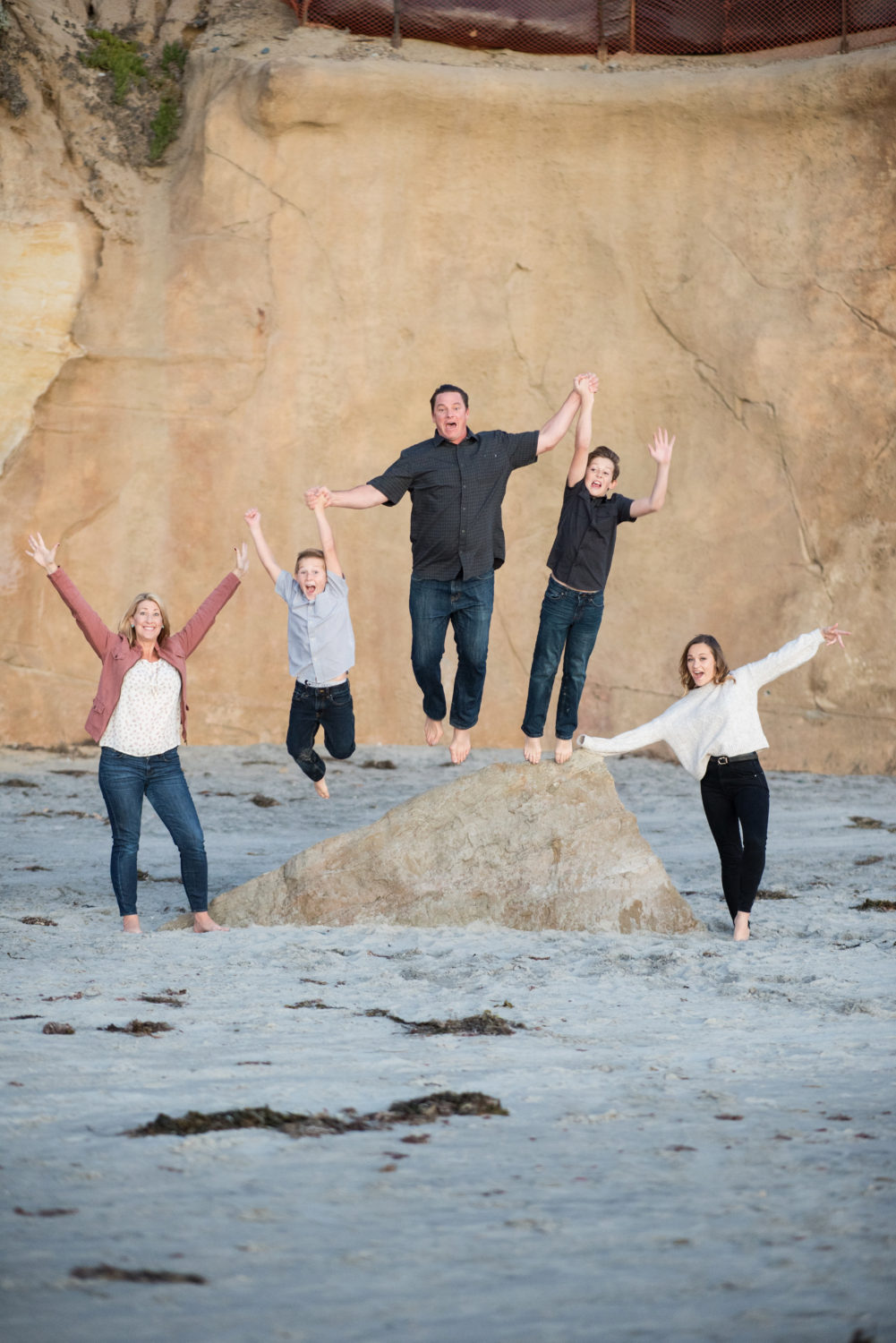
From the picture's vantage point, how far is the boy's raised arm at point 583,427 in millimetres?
7195

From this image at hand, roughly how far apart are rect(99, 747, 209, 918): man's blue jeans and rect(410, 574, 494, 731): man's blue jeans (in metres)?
1.43

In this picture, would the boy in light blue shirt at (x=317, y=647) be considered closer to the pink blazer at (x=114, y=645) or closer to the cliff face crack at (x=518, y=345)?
the pink blazer at (x=114, y=645)

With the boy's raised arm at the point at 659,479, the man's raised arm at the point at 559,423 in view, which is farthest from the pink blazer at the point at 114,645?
the boy's raised arm at the point at 659,479

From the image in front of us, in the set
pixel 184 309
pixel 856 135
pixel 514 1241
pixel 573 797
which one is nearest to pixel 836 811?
pixel 573 797

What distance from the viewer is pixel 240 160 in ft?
45.5

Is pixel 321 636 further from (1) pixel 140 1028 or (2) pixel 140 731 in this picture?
(1) pixel 140 1028

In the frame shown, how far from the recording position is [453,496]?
7.32 meters

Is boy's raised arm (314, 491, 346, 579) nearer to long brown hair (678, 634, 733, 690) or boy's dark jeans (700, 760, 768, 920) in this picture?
long brown hair (678, 634, 733, 690)

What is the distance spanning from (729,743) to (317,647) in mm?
2382

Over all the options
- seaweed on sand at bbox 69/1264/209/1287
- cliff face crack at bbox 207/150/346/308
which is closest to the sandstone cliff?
cliff face crack at bbox 207/150/346/308

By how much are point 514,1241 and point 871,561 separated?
1184 cm

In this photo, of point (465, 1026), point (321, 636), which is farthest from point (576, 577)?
point (465, 1026)

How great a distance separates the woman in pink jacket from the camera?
7082mm

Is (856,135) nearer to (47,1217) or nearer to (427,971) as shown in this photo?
(427,971)
